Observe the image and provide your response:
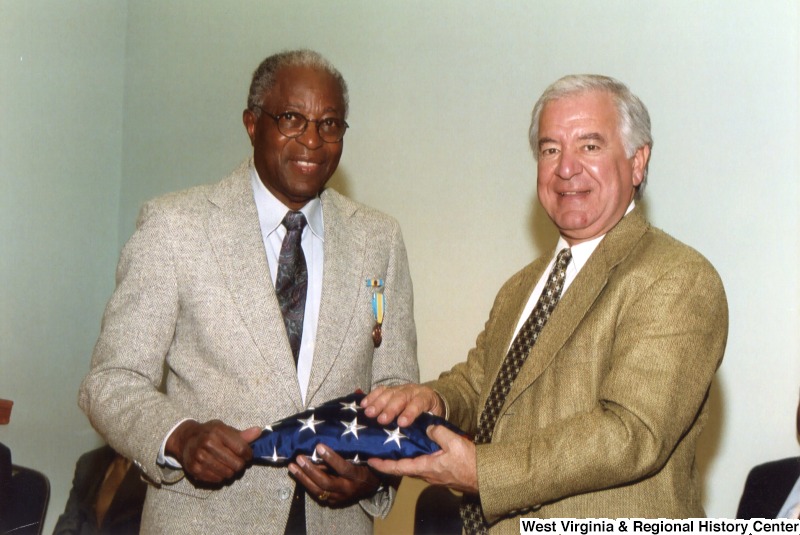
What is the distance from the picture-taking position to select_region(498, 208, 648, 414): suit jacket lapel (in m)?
2.36

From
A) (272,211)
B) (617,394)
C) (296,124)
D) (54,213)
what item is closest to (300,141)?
(296,124)

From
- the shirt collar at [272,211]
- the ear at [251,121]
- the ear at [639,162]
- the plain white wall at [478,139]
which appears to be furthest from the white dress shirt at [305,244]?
the plain white wall at [478,139]

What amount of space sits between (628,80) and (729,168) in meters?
0.59

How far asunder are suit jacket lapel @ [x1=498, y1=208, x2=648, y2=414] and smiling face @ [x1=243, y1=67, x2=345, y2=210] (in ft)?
2.79

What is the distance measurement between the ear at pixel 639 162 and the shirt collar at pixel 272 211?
0.97 meters

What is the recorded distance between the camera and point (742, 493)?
11.8ft

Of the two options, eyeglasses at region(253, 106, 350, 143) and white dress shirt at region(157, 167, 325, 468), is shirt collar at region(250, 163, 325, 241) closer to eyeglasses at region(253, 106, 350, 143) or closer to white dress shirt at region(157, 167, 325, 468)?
white dress shirt at region(157, 167, 325, 468)

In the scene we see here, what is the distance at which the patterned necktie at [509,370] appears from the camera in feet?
8.13

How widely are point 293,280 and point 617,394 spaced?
1.05 m

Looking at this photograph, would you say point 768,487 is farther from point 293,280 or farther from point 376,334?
point 293,280

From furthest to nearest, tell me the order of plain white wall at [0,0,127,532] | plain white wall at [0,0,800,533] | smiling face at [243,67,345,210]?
plain white wall at [0,0,127,532], plain white wall at [0,0,800,533], smiling face at [243,67,345,210]

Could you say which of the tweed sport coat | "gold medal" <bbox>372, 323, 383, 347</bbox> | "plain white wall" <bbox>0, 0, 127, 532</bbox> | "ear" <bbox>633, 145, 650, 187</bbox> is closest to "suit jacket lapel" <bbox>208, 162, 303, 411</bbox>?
the tweed sport coat

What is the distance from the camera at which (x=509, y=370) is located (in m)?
2.49

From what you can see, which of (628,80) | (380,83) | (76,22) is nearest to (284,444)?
(628,80)
